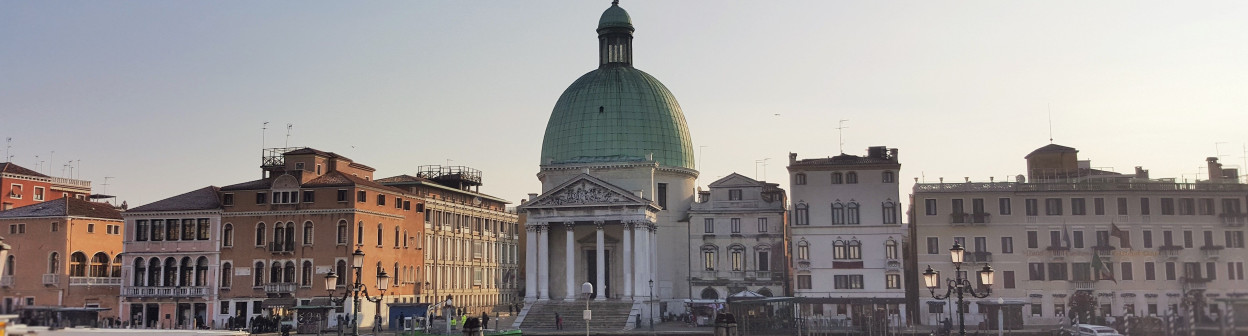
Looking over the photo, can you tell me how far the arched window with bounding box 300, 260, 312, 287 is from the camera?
70688 millimetres

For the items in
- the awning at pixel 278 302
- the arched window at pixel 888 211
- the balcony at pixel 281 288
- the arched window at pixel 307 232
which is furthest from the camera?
the arched window at pixel 888 211

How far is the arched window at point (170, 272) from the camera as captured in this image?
240ft

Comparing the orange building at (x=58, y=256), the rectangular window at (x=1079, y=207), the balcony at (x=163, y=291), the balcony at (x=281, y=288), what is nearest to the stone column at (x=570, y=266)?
the balcony at (x=281, y=288)

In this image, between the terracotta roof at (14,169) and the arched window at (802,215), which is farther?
the terracotta roof at (14,169)

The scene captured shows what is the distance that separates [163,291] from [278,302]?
9.35 metres

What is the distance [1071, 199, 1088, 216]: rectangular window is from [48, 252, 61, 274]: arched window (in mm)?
64355

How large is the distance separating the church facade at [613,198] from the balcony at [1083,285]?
2576 cm

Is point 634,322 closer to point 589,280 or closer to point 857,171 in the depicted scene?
point 589,280

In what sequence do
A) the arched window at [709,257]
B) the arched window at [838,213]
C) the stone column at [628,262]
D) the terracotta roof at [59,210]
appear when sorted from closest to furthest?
the arched window at [838,213], the terracotta roof at [59,210], the stone column at [628,262], the arched window at [709,257]

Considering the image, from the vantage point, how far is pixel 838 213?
7469 centimetres

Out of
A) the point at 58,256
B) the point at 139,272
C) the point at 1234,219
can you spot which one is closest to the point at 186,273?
the point at 139,272

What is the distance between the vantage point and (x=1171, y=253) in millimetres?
68312

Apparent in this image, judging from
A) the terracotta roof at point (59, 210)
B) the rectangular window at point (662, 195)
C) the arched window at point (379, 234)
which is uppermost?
the rectangular window at point (662, 195)

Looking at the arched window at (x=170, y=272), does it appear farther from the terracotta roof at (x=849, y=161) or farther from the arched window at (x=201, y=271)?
the terracotta roof at (x=849, y=161)
